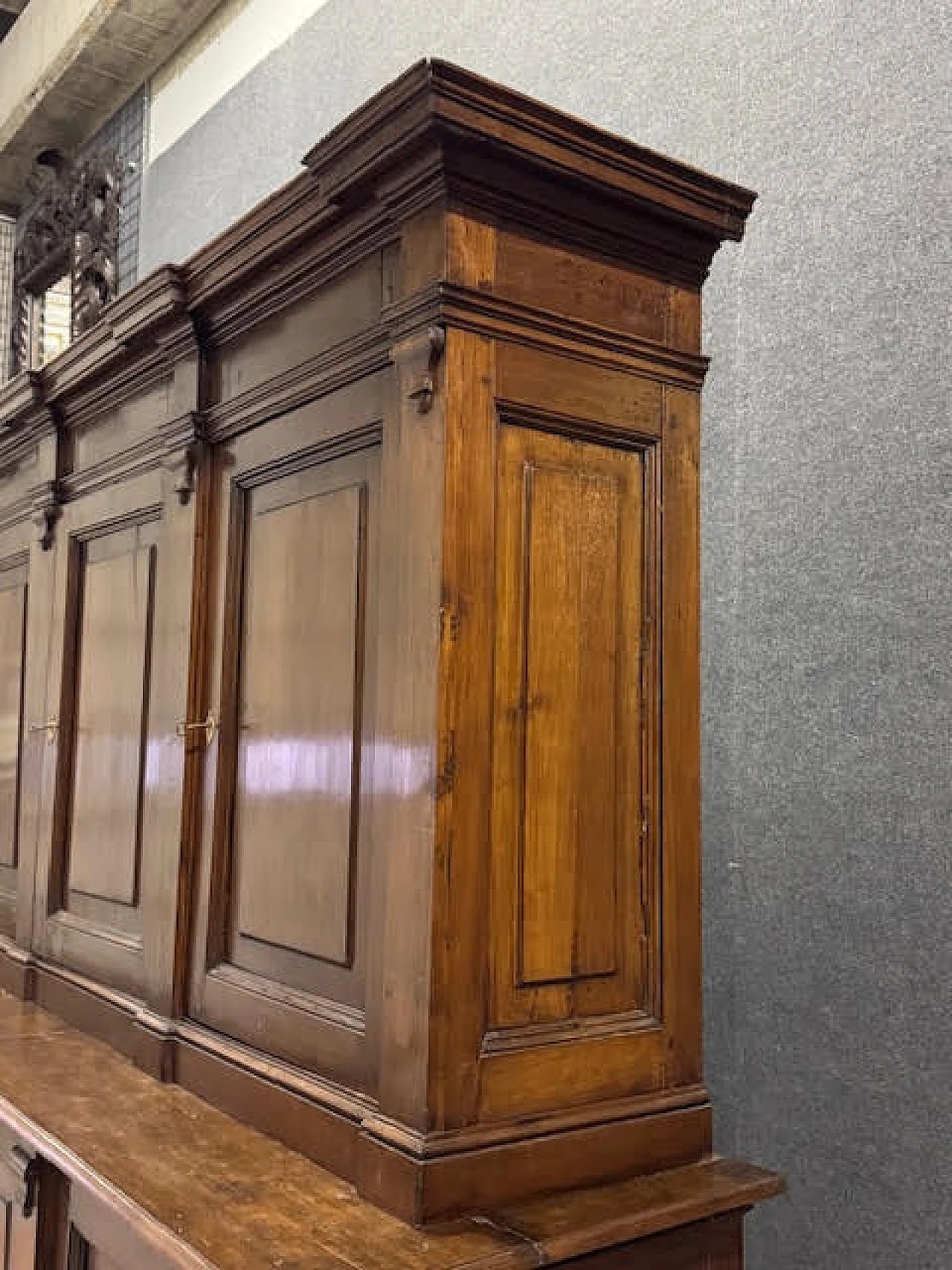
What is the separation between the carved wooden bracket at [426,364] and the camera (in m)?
1.71

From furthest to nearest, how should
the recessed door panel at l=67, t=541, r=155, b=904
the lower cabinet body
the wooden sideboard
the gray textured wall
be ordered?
the recessed door panel at l=67, t=541, r=155, b=904, the gray textured wall, the wooden sideboard, the lower cabinet body

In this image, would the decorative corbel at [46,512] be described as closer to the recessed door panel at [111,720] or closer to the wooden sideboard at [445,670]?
the recessed door panel at [111,720]

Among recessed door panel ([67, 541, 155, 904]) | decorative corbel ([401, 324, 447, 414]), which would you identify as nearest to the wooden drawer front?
recessed door panel ([67, 541, 155, 904])

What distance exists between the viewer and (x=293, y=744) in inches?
80.2

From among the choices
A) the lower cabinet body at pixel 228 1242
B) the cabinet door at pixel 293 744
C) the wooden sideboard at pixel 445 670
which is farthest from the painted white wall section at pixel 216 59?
the lower cabinet body at pixel 228 1242

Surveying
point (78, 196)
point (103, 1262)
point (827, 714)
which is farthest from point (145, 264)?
point (103, 1262)

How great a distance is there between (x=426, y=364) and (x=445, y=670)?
0.41m

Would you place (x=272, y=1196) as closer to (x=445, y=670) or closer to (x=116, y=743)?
(x=445, y=670)

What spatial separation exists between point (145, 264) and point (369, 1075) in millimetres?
4200

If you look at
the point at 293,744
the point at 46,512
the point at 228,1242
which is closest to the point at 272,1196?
the point at 228,1242

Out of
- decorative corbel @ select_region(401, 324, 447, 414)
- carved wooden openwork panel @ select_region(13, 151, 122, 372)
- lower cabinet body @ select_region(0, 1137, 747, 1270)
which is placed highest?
carved wooden openwork panel @ select_region(13, 151, 122, 372)

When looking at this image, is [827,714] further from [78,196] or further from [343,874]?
[78,196]

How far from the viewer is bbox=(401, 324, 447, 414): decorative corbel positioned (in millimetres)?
1711

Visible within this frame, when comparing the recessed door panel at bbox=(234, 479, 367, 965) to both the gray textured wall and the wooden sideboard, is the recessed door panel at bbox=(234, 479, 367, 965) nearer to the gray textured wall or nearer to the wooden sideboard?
the wooden sideboard
